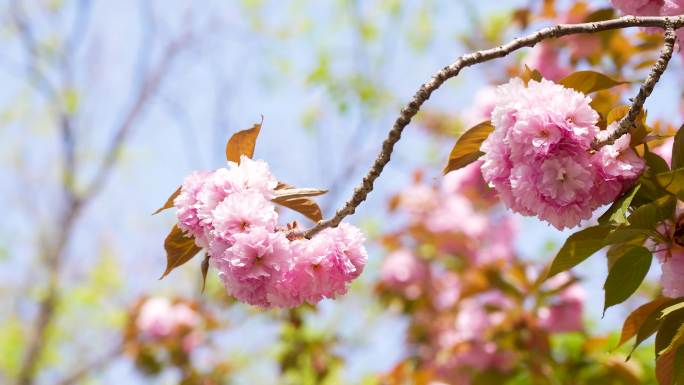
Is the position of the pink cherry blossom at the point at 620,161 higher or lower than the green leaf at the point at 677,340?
higher

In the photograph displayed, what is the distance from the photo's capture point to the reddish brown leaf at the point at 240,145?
0.98 meters

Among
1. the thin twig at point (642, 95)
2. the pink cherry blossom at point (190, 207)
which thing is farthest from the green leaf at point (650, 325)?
the pink cherry blossom at point (190, 207)

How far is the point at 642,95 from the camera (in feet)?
2.81

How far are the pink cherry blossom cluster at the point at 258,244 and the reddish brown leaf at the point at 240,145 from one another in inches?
1.6

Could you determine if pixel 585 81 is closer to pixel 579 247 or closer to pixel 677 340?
pixel 579 247

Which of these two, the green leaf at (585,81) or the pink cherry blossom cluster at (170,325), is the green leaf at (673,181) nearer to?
the green leaf at (585,81)

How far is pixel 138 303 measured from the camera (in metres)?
3.21

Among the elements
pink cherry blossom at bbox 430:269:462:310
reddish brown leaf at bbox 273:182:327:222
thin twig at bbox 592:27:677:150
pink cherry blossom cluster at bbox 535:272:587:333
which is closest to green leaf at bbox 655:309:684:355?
thin twig at bbox 592:27:677:150

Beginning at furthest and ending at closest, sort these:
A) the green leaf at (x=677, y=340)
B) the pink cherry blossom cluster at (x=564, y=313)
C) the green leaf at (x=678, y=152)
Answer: the pink cherry blossom cluster at (x=564, y=313) → the green leaf at (x=678, y=152) → the green leaf at (x=677, y=340)

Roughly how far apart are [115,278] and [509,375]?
5933 millimetres

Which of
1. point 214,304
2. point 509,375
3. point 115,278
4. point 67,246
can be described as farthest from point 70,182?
point 509,375

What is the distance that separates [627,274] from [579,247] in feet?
0.23

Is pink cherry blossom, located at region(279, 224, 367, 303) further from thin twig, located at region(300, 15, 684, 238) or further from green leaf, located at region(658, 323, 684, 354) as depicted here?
green leaf, located at region(658, 323, 684, 354)

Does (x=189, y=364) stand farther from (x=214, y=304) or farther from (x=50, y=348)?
(x=50, y=348)
